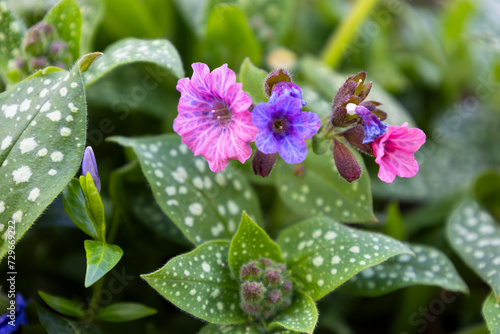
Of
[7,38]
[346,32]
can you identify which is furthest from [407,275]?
[7,38]

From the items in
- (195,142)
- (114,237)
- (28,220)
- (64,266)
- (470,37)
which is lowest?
(64,266)

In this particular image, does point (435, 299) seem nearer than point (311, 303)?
No

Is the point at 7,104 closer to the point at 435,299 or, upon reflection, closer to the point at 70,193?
the point at 70,193

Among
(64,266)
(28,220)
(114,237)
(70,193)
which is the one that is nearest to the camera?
(28,220)

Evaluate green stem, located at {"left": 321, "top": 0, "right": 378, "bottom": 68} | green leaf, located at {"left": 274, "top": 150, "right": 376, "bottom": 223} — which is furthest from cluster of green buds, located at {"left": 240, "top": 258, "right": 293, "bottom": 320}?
green stem, located at {"left": 321, "top": 0, "right": 378, "bottom": 68}

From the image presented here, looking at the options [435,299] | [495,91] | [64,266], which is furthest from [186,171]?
[495,91]

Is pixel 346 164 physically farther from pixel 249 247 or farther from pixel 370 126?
pixel 249 247

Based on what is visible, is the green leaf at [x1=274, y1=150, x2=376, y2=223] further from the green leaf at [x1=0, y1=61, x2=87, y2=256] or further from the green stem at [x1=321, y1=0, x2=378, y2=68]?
the green stem at [x1=321, y1=0, x2=378, y2=68]
